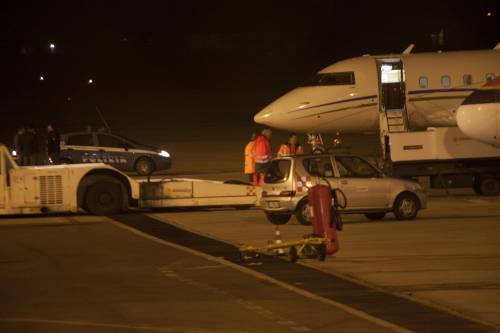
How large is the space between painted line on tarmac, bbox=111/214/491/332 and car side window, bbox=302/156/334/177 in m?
2.66

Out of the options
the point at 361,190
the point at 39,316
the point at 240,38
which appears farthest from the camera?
the point at 240,38

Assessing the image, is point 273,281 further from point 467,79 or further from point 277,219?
point 467,79

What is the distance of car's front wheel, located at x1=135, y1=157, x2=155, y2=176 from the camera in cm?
3169

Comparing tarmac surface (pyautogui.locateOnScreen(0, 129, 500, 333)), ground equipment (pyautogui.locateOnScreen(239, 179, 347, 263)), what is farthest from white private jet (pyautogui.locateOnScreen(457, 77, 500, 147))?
ground equipment (pyautogui.locateOnScreen(239, 179, 347, 263))

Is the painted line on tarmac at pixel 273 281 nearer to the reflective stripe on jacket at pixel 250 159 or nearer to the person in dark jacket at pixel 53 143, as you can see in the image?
the reflective stripe on jacket at pixel 250 159

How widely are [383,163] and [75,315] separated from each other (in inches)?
614

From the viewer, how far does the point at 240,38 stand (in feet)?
349

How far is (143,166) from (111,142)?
1.33 m

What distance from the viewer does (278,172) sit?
19.7 meters

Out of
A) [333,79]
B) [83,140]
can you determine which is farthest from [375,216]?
[83,140]

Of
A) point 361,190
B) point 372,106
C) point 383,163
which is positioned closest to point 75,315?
point 361,190

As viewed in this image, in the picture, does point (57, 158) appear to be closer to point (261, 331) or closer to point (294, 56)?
point (261, 331)

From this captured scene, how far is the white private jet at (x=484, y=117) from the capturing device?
22703 millimetres

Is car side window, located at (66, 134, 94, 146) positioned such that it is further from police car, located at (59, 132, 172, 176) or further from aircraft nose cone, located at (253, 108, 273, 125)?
aircraft nose cone, located at (253, 108, 273, 125)
